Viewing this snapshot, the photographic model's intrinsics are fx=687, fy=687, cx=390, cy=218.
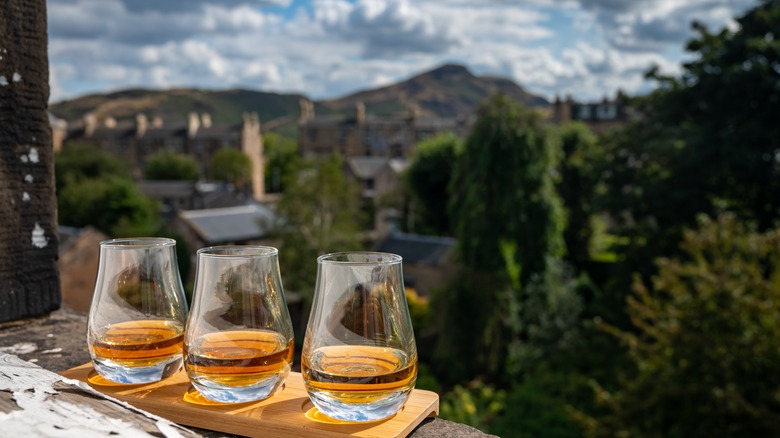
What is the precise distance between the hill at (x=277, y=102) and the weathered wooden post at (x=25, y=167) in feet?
354

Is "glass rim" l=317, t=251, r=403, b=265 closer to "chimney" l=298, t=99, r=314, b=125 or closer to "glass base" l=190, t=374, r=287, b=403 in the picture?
"glass base" l=190, t=374, r=287, b=403

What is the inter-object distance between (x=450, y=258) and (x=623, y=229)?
16.5ft

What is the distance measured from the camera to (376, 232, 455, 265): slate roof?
84.3 feet

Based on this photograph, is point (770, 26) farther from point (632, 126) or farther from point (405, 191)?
point (405, 191)

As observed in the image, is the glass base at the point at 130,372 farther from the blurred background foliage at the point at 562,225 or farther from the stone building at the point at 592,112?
the stone building at the point at 592,112

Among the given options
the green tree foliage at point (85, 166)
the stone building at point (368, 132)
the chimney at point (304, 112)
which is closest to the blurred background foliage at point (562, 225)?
the green tree foliage at point (85, 166)

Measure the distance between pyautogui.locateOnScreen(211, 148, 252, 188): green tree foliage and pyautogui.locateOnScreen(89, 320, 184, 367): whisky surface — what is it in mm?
53687

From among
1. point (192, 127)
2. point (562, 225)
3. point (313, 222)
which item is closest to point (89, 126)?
point (192, 127)

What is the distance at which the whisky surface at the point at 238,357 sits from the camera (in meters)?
1.39

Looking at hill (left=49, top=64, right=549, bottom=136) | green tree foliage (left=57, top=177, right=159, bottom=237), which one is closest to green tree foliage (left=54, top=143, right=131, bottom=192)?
green tree foliage (left=57, top=177, right=159, bottom=237)

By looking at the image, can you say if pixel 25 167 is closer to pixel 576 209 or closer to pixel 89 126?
pixel 576 209

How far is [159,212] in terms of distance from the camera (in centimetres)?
3844

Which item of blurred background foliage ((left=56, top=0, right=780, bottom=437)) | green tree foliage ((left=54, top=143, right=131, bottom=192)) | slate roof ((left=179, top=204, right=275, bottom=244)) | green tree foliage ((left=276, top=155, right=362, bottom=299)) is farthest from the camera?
green tree foliage ((left=54, top=143, right=131, bottom=192))

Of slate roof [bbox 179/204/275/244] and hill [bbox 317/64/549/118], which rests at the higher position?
hill [bbox 317/64/549/118]
